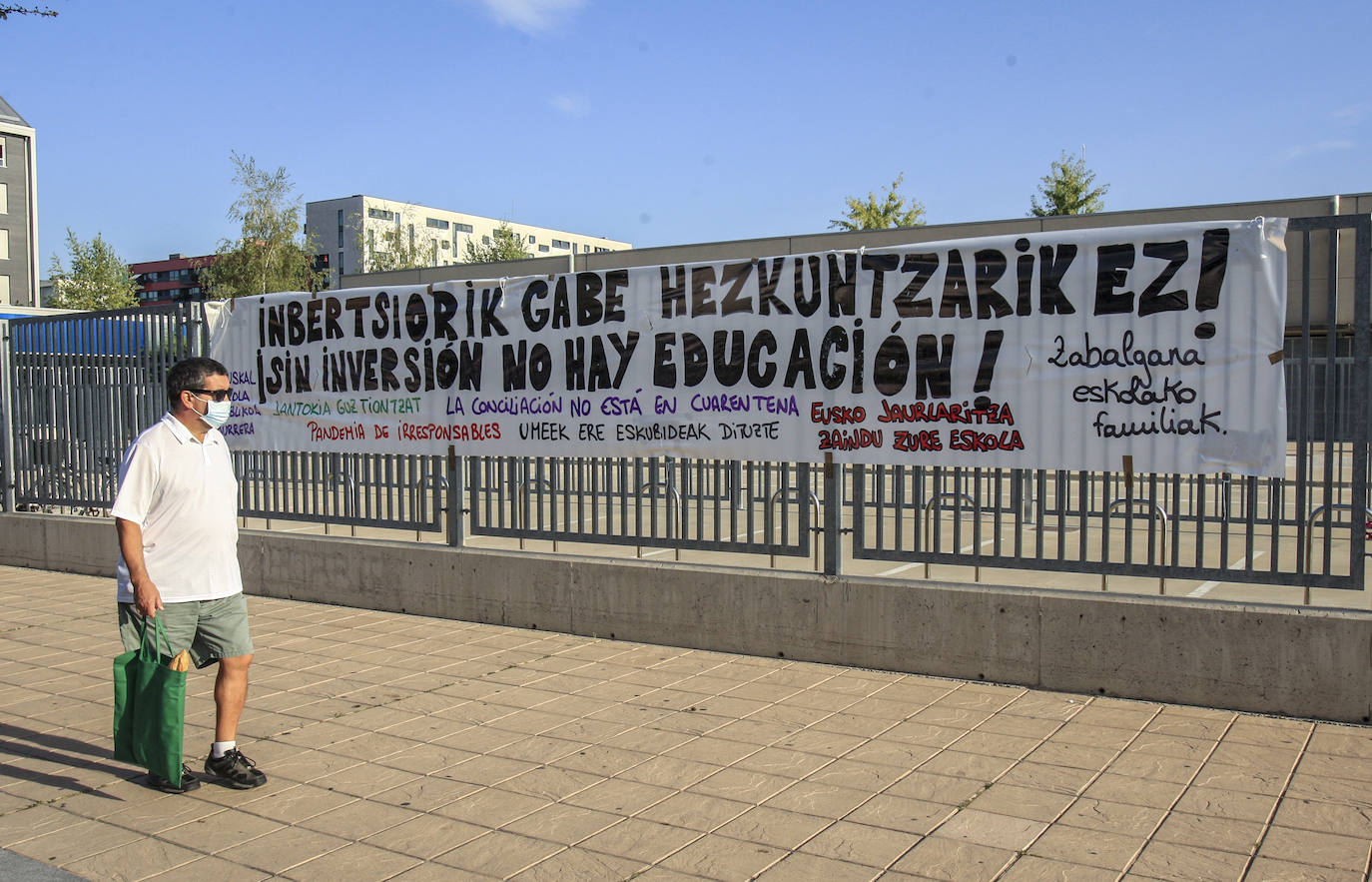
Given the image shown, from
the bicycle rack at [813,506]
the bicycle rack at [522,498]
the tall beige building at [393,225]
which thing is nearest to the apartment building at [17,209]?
the tall beige building at [393,225]

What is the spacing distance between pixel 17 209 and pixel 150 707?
77.4 metres

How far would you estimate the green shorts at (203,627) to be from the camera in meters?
4.92

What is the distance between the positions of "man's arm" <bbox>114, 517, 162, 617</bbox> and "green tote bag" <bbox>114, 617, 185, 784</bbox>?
0.29 feet

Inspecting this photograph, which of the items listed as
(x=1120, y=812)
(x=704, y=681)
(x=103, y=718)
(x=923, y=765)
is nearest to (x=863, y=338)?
(x=704, y=681)

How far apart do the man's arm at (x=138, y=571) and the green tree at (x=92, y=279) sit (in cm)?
5343

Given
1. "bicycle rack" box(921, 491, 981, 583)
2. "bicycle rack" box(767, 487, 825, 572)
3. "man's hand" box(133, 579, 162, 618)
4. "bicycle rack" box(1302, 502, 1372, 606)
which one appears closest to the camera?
"man's hand" box(133, 579, 162, 618)

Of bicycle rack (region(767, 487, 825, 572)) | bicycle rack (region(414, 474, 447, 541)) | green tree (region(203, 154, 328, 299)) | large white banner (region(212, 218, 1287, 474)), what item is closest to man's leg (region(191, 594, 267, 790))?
large white banner (region(212, 218, 1287, 474))

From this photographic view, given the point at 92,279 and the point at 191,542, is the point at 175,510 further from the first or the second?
the point at 92,279

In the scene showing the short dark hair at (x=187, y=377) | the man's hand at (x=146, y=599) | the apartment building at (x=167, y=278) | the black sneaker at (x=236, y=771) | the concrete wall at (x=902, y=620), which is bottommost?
the black sneaker at (x=236, y=771)

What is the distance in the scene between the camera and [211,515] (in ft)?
16.5

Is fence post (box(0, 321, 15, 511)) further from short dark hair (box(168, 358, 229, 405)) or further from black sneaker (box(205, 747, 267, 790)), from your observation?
black sneaker (box(205, 747, 267, 790))

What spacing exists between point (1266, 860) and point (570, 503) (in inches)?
206

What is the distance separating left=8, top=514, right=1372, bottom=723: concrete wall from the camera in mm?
→ 5738

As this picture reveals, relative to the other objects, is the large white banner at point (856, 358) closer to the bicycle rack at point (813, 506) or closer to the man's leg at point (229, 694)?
the bicycle rack at point (813, 506)
